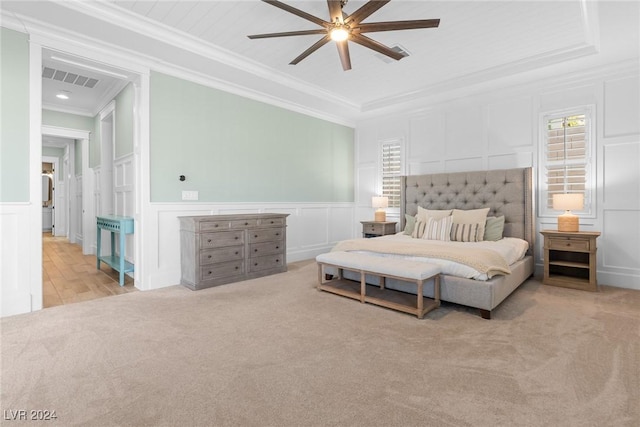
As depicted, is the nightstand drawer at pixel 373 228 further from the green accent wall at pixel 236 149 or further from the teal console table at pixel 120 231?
the teal console table at pixel 120 231

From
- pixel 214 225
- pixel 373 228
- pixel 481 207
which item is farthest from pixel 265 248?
pixel 481 207

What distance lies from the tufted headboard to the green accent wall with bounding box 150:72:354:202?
1.63 m

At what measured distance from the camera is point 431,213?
195 inches

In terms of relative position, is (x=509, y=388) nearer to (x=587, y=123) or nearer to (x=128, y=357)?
(x=128, y=357)

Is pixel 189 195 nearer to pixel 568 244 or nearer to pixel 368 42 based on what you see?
pixel 368 42

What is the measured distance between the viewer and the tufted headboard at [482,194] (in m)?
4.47

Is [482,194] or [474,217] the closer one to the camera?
[474,217]

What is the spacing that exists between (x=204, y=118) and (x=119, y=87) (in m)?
1.56

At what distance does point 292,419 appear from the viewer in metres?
1.55

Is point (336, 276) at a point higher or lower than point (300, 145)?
lower

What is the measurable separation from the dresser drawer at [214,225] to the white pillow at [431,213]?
113 inches

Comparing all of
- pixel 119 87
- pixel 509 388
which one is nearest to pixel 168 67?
pixel 119 87

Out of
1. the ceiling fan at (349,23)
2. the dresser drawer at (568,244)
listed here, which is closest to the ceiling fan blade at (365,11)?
the ceiling fan at (349,23)

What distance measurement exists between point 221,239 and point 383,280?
82.2 inches
